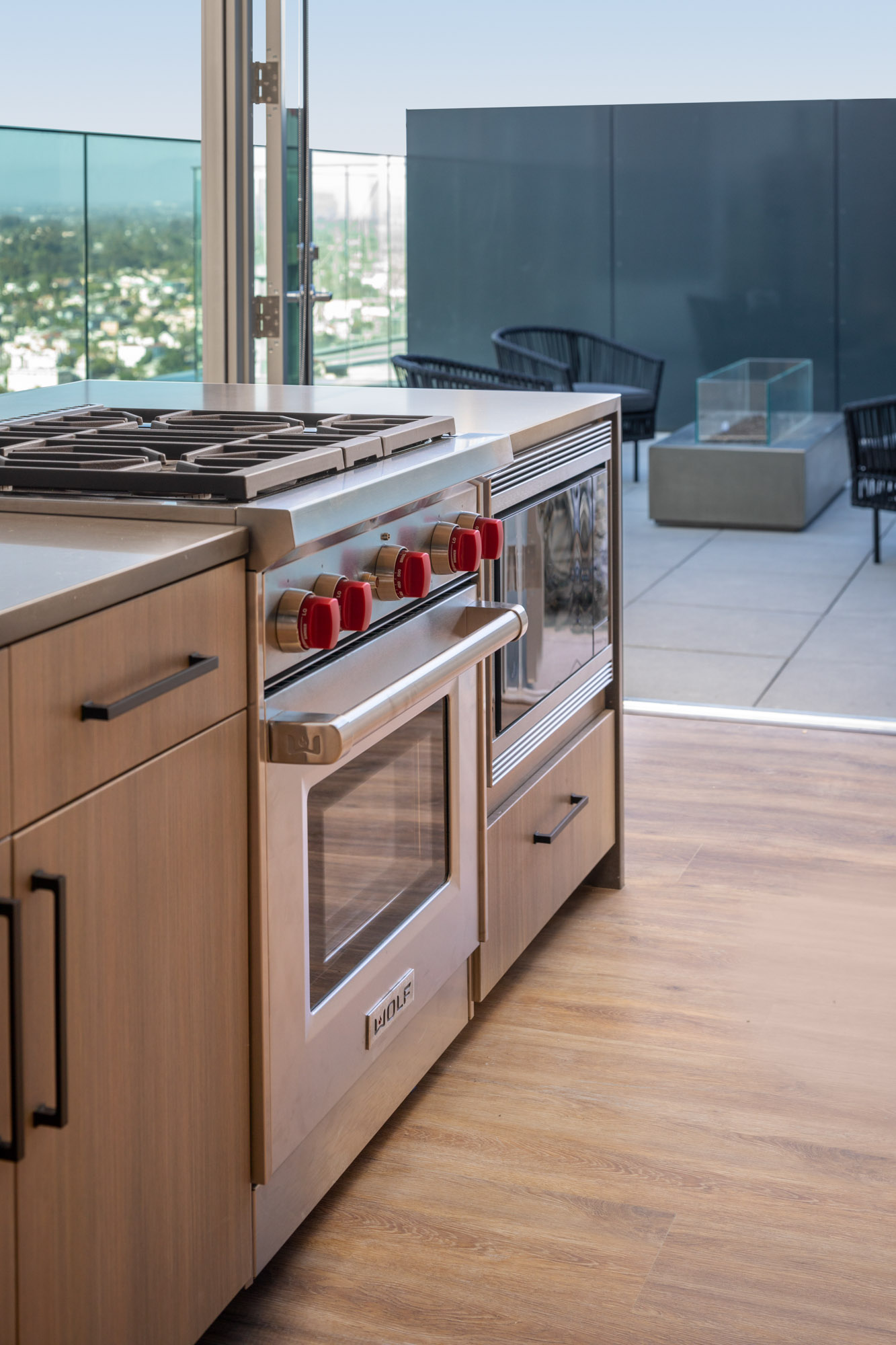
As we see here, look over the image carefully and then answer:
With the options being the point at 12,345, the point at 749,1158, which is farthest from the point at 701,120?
the point at 749,1158

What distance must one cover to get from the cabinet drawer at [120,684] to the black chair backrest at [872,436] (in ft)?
9.92

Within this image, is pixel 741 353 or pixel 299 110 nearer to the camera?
pixel 299 110

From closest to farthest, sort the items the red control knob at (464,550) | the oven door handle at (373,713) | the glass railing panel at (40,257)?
the oven door handle at (373,713), the red control knob at (464,550), the glass railing panel at (40,257)

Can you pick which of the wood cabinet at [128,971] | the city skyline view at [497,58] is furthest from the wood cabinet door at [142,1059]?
the city skyline view at [497,58]

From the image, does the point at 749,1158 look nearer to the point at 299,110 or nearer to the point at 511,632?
the point at 511,632

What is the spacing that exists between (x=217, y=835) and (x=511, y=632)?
63cm

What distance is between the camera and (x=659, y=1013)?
241cm

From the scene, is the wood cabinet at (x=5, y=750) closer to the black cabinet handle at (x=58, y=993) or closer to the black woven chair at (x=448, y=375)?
the black cabinet handle at (x=58, y=993)

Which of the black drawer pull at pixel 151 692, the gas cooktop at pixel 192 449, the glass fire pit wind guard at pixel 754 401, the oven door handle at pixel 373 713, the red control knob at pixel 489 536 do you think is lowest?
the oven door handle at pixel 373 713

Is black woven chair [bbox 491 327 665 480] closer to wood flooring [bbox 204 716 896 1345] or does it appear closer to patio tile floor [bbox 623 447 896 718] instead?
patio tile floor [bbox 623 447 896 718]

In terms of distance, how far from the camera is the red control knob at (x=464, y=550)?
1.88 m

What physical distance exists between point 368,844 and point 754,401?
344 cm

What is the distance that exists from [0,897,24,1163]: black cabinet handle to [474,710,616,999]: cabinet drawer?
3.65 feet

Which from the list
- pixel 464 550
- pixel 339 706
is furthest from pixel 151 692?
pixel 464 550
